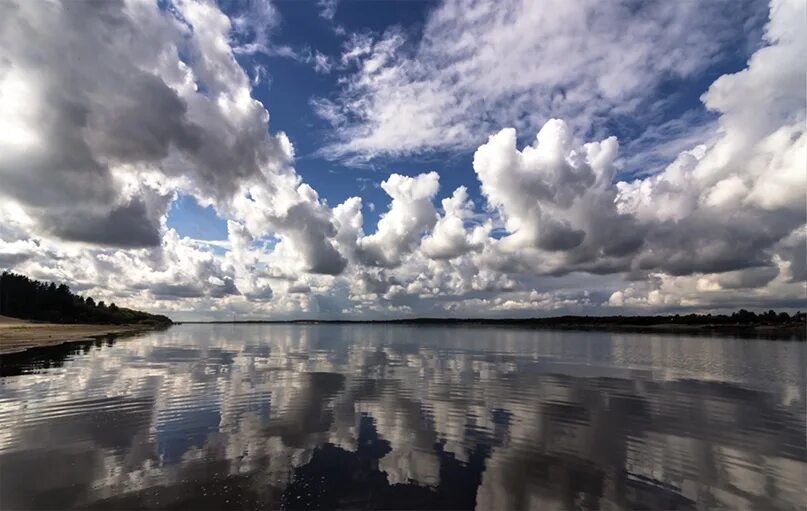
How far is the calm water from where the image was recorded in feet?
51.0

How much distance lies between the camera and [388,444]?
2112 cm

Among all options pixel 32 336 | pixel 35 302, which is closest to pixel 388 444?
pixel 32 336

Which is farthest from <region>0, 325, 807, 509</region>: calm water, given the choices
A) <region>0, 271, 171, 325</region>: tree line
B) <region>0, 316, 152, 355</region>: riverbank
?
<region>0, 271, 171, 325</region>: tree line

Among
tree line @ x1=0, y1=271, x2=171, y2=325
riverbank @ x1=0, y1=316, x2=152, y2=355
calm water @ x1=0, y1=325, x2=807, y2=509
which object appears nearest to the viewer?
calm water @ x1=0, y1=325, x2=807, y2=509

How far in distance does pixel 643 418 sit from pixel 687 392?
14.1m

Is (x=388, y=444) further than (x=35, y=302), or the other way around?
(x=35, y=302)

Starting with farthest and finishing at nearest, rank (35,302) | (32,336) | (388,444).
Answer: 1. (35,302)
2. (32,336)
3. (388,444)

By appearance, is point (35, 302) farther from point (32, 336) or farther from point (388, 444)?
point (388, 444)

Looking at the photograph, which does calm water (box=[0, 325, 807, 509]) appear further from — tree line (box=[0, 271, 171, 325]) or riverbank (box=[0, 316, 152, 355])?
tree line (box=[0, 271, 171, 325])

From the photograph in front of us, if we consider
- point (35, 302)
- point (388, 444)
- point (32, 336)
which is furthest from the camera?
point (35, 302)

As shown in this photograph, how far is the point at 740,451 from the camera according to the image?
21906 mm

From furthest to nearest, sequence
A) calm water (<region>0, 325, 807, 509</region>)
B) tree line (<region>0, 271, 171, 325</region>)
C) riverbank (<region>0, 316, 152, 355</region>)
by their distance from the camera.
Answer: tree line (<region>0, 271, 171, 325</region>), riverbank (<region>0, 316, 152, 355</region>), calm water (<region>0, 325, 807, 509</region>)

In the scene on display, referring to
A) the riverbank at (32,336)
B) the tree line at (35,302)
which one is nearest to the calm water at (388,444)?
the riverbank at (32,336)

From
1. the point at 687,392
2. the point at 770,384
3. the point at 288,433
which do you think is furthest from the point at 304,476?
the point at 770,384
